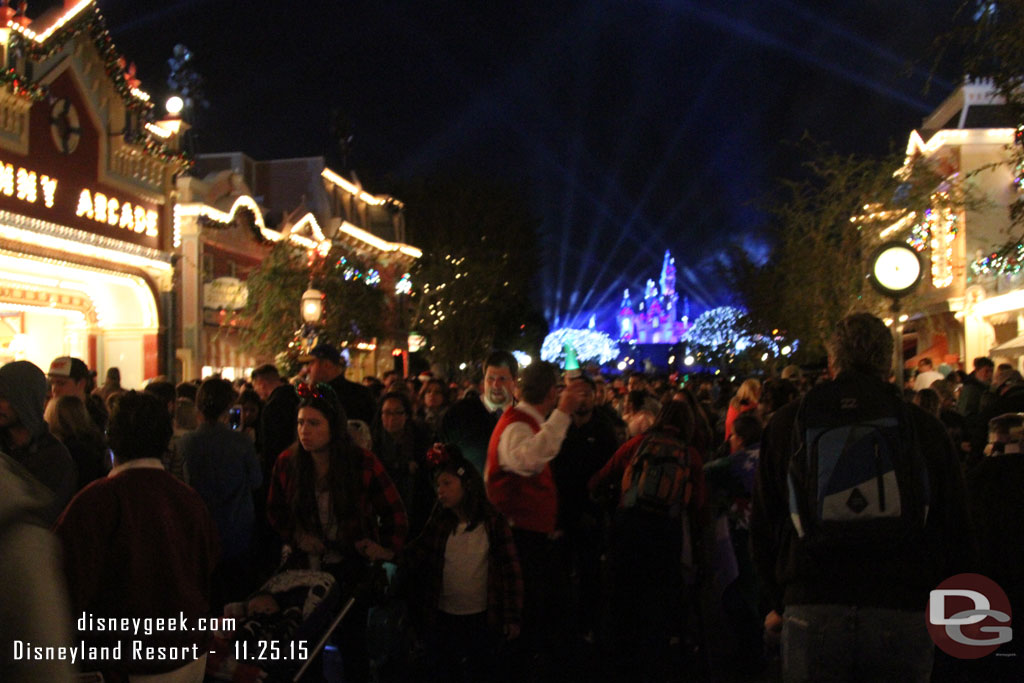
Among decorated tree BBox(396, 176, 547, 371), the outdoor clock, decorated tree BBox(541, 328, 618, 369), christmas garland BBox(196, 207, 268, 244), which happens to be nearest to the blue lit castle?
decorated tree BBox(541, 328, 618, 369)

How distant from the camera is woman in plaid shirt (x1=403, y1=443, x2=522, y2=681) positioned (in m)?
5.43

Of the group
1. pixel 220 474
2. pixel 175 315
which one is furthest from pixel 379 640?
pixel 175 315

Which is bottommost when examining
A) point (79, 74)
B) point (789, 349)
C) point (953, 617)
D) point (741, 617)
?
point (741, 617)

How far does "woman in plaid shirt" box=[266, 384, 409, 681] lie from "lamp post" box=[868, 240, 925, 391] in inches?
210

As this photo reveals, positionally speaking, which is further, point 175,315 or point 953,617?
point 175,315

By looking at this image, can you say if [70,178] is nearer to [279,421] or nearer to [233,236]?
[233,236]

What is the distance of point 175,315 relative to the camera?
71.1 feet

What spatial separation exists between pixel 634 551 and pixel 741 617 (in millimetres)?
1540

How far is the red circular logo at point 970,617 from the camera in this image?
414 centimetres

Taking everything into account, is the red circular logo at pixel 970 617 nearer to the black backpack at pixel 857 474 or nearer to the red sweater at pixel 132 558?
the black backpack at pixel 857 474

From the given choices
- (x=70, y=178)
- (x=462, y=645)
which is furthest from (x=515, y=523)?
(x=70, y=178)

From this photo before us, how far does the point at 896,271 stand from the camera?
857cm

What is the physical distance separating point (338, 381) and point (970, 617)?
512 centimetres

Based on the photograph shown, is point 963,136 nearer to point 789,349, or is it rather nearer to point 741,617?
point 789,349
